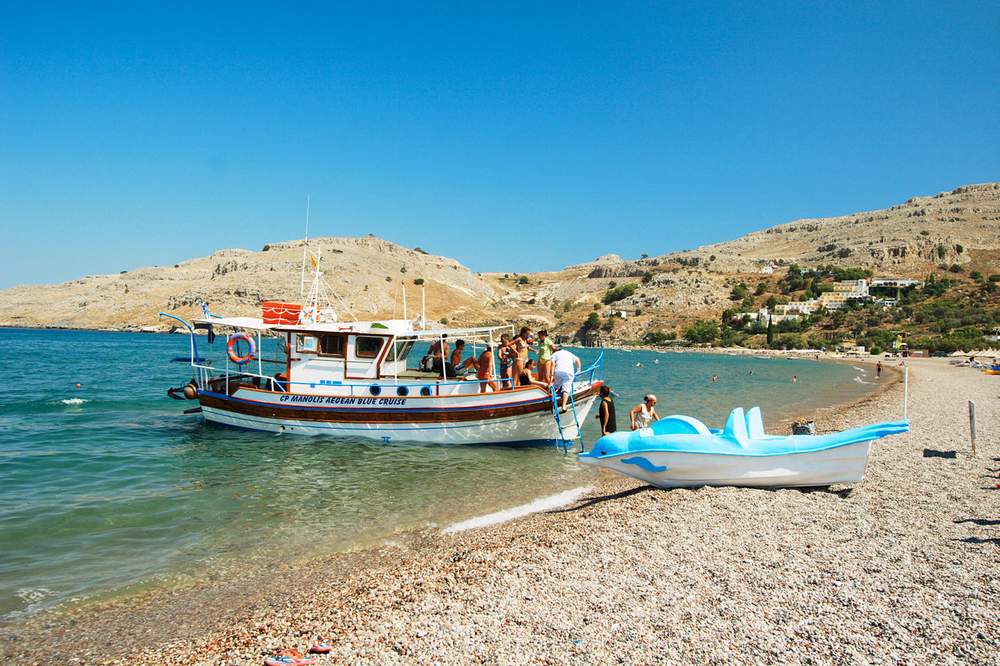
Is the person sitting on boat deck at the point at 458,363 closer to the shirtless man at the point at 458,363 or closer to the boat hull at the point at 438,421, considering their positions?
the shirtless man at the point at 458,363

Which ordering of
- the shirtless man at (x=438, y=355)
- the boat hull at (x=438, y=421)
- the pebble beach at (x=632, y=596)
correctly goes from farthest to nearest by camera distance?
the shirtless man at (x=438, y=355) < the boat hull at (x=438, y=421) < the pebble beach at (x=632, y=596)

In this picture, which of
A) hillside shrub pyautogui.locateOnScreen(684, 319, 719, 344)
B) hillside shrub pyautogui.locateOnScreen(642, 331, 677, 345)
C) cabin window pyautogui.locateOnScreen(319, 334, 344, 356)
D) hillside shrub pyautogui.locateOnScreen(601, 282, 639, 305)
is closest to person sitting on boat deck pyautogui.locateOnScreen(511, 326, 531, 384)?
cabin window pyautogui.locateOnScreen(319, 334, 344, 356)

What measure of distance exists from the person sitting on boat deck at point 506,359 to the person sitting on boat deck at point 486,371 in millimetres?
343

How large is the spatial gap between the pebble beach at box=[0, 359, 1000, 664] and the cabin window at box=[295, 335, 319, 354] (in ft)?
32.7

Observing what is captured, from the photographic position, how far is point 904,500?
980cm

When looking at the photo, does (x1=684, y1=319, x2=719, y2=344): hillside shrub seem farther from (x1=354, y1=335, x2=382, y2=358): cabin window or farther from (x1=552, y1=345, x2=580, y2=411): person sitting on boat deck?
(x1=354, y1=335, x2=382, y2=358): cabin window

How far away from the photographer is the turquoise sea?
9.18 metres

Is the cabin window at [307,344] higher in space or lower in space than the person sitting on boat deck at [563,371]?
higher

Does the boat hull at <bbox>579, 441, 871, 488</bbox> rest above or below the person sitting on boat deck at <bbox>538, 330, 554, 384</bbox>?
below

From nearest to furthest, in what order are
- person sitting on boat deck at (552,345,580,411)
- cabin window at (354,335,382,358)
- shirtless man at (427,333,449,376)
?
person sitting on boat deck at (552,345,580,411), cabin window at (354,335,382,358), shirtless man at (427,333,449,376)

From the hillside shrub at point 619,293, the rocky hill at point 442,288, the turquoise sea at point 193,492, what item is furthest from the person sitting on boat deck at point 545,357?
the hillside shrub at point 619,293

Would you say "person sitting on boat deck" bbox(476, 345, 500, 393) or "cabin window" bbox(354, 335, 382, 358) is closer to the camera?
"person sitting on boat deck" bbox(476, 345, 500, 393)

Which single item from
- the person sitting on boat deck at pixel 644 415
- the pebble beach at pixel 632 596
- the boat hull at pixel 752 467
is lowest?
the pebble beach at pixel 632 596

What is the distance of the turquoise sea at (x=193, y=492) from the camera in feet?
30.1
